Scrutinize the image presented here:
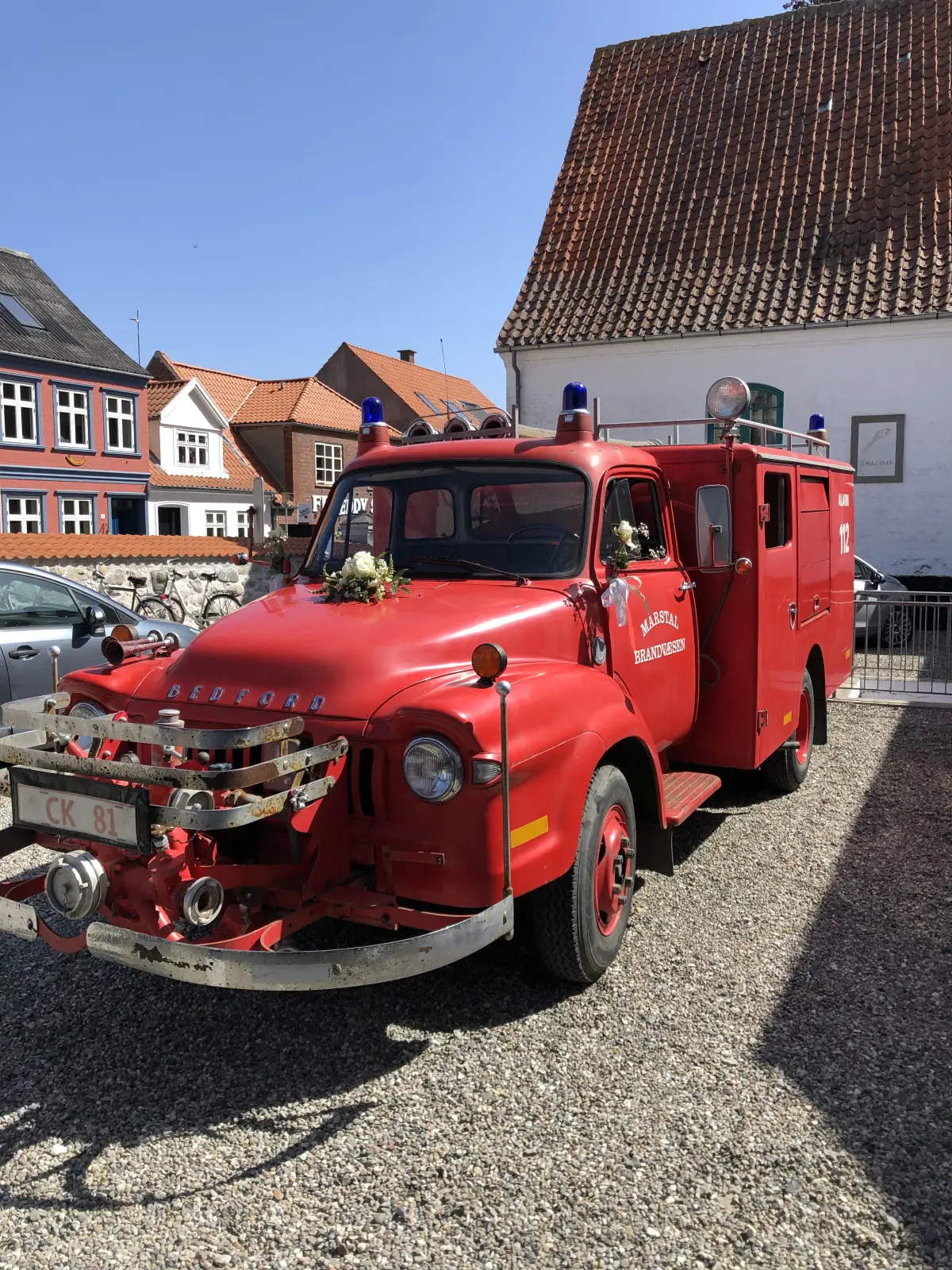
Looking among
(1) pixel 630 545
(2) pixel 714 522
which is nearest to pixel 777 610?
(2) pixel 714 522

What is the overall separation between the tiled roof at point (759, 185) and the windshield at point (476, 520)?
46.8 ft

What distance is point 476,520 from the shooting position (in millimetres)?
4969

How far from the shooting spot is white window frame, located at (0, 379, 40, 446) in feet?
104

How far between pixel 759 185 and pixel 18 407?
23.5m

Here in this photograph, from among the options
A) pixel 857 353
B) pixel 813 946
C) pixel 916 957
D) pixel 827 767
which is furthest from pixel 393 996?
pixel 857 353

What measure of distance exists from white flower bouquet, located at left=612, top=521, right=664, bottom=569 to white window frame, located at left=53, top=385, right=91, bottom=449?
32.0m

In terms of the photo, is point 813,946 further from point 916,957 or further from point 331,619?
point 331,619

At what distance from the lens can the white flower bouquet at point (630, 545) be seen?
4855 millimetres

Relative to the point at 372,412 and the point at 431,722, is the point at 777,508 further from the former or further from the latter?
the point at 431,722

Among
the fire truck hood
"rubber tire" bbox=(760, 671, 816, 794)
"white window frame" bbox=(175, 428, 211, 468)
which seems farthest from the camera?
"white window frame" bbox=(175, 428, 211, 468)

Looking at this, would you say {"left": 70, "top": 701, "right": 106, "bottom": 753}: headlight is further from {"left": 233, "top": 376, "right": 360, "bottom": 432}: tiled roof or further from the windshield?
{"left": 233, "top": 376, "right": 360, "bottom": 432}: tiled roof

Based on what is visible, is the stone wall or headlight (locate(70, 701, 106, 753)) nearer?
headlight (locate(70, 701, 106, 753))

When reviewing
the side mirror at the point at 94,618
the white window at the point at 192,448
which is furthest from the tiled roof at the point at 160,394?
the side mirror at the point at 94,618

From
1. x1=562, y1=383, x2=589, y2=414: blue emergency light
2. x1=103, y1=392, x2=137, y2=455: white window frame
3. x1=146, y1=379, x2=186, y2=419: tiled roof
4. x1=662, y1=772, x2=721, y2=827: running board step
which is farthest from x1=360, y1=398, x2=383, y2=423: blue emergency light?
x1=146, y1=379, x2=186, y2=419: tiled roof
